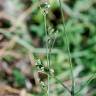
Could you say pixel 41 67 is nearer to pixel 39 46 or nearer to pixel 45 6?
pixel 45 6

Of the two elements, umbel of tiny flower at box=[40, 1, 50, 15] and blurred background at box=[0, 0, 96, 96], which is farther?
blurred background at box=[0, 0, 96, 96]

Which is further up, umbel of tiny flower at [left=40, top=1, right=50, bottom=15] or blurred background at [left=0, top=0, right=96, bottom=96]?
umbel of tiny flower at [left=40, top=1, right=50, bottom=15]

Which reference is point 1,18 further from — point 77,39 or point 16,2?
point 77,39

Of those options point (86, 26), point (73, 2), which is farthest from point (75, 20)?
point (73, 2)

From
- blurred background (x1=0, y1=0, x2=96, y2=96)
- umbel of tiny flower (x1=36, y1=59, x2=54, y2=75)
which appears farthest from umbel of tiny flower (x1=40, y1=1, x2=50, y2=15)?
blurred background (x1=0, y1=0, x2=96, y2=96)

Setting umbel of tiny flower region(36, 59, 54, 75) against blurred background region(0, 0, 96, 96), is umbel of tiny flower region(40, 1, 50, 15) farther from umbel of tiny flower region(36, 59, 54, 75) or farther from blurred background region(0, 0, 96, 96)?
blurred background region(0, 0, 96, 96)

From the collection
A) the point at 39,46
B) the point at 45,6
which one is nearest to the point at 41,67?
the point at 45,6

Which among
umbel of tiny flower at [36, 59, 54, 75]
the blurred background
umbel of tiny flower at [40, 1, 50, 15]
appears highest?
umbel of tiny flower at [40, 1, 50, 15]

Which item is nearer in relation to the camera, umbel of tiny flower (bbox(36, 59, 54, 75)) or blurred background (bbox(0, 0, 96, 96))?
umbel of tiny flower (bbox(36, 59, 54, 75))
